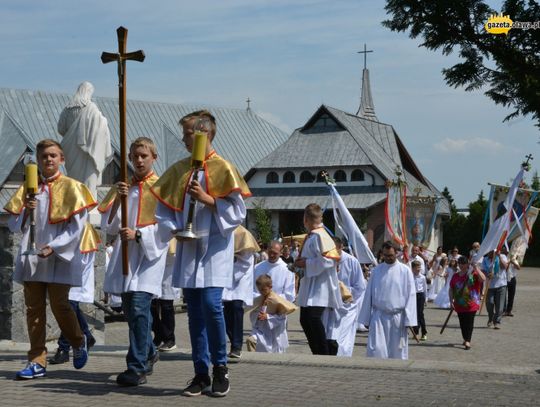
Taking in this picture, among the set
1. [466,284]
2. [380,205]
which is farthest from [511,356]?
[380,205]

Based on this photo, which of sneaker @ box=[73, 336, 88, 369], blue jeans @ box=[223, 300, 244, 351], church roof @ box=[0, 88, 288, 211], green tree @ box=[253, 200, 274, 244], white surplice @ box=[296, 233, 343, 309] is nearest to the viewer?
sneaker @ box=[73, 336, 88, 369]

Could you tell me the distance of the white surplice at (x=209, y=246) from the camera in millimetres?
6855

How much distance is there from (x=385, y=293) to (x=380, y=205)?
4733 cm

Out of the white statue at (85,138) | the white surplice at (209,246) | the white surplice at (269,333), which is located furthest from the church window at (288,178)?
the white surplice at (209,246)

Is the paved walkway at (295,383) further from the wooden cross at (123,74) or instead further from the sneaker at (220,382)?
the wooden cross at (123,74)

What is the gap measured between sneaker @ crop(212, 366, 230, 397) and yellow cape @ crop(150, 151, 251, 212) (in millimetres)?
1122

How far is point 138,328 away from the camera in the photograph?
7.32 metres

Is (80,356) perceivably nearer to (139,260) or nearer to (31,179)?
(139,260)

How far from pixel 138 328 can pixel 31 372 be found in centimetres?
91

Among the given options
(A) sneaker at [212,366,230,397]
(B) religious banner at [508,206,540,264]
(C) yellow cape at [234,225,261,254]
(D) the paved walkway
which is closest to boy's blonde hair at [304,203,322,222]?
(C) yellow cape at [234,225,261,254]

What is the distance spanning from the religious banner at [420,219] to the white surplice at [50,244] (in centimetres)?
1491

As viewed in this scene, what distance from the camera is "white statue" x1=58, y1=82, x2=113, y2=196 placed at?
41.9 feet

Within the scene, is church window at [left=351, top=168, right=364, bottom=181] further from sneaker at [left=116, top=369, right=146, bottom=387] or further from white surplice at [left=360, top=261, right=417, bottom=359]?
sneaker at [left=116, top=369, right=146, bottom=387]

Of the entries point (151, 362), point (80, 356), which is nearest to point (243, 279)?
point (151, 362)
